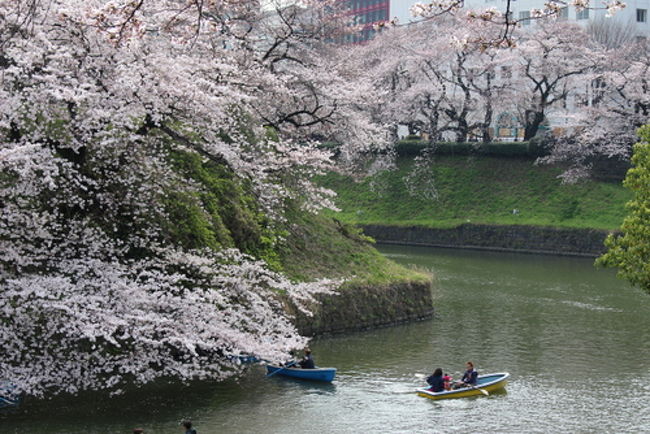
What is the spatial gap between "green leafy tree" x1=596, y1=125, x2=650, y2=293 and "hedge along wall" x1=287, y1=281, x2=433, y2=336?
8.22 metres

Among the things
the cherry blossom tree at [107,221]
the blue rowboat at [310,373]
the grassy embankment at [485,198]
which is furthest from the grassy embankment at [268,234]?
the grassy embankment at [485,198]

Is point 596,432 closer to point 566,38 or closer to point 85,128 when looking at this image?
point 85,128

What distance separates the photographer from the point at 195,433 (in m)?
15.4

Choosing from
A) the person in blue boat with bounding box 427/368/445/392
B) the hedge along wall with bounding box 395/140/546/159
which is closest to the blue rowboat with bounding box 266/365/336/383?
the person in blue boat with bounding box 427/368/445/392

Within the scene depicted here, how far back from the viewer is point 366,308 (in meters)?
27.5

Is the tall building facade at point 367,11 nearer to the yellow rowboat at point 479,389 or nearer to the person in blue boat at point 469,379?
the yellow rowboat at point 479,389

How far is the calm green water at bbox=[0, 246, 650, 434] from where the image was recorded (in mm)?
17812

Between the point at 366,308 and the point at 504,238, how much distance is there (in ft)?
89.0

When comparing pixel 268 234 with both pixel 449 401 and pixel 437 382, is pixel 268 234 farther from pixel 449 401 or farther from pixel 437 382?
pixel 449 401

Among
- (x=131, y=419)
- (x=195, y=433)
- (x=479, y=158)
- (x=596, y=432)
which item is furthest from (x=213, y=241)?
(x=479, y=158)

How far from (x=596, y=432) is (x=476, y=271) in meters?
24.5

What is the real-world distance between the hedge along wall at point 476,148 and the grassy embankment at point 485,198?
0.43 metres

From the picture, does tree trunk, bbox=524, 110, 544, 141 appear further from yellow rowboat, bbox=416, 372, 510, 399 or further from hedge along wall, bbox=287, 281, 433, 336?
yellow rowboat, bbox=416, 372, 510, 399

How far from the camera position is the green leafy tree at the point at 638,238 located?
67.2ft
